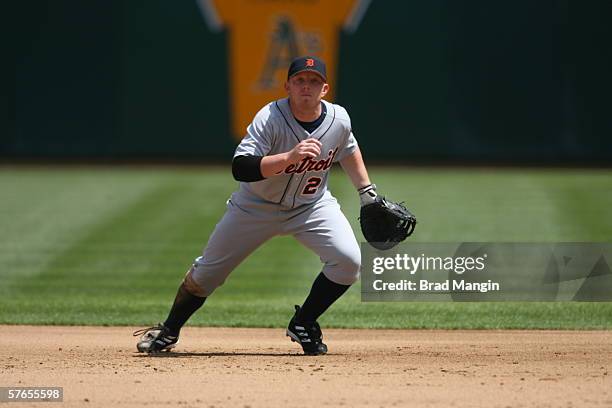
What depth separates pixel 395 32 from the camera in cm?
1845

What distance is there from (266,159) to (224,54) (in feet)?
41.0

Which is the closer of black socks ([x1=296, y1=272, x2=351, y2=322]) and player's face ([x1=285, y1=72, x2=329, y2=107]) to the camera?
player's face ([x1=285, y1=72, x2=329, y2=107])

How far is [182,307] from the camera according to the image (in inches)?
277

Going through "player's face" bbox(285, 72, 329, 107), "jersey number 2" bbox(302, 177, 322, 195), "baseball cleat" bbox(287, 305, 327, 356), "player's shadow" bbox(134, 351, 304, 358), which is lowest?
"player's shadow" bbox(134, 351, 304, 358)

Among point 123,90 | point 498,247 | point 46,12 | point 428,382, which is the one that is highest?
point 46,12

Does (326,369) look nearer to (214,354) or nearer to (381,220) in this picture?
(214,354)

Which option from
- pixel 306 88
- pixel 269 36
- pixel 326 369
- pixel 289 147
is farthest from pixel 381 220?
pixel 269 36

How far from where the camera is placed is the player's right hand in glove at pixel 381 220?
276 inches

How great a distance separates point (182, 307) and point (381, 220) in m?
1.32

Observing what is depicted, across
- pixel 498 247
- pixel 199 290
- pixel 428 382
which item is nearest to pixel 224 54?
pixel 498 247

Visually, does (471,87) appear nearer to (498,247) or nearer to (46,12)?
(46,12)

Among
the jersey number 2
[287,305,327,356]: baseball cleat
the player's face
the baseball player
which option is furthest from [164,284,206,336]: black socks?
the player's face

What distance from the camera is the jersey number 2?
671 centimetres

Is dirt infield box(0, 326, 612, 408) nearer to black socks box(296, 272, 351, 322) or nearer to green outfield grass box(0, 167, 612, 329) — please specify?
black socks box(296, 272, 351, 322)
